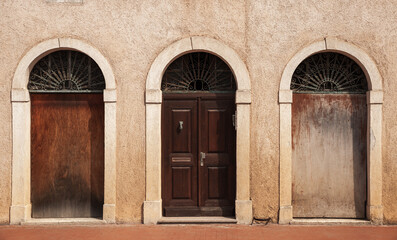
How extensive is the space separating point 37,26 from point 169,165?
3.14 metres

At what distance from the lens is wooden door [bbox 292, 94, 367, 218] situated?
7320mm

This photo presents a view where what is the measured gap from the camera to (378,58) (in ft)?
23.4

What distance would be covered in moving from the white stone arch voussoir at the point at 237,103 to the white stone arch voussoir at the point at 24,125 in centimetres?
57

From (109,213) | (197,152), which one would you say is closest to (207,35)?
(197,152)

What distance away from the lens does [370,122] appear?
715cm

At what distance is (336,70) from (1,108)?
5.55 m

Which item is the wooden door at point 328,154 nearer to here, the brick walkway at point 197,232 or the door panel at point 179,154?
the brick walkway at point 197,232

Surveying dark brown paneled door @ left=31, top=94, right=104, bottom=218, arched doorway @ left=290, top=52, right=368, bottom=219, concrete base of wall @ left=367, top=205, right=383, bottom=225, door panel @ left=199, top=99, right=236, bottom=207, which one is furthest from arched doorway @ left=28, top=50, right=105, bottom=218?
concrete base of wall @ left=367, top=205, right=383, bottom=225

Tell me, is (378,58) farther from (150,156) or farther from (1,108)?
(1,108)

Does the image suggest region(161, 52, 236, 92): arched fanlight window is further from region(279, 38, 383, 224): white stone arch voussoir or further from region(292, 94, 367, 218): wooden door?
region(292, 94, 367, 218): wooden door

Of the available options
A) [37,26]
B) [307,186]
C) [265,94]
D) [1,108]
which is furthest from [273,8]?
[1,108]

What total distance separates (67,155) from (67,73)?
1378 mm

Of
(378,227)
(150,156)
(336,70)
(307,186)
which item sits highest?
(336,70)

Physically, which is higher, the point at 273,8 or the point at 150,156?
the point at 273,8
